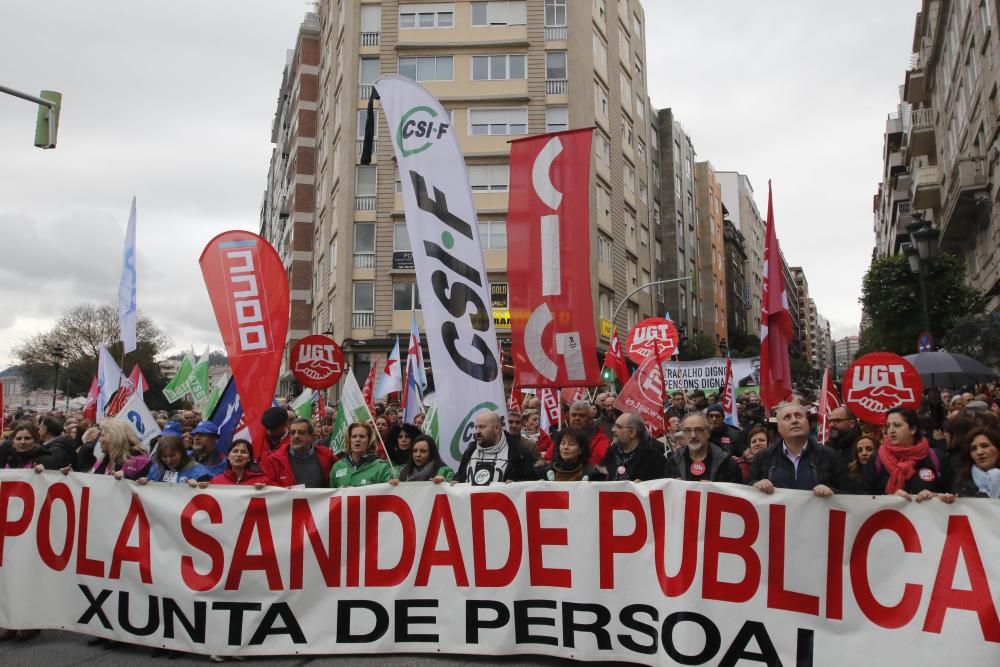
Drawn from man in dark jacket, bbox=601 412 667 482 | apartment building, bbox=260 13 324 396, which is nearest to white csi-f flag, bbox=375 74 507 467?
man in dark jacket, bbox=601 412 667 482

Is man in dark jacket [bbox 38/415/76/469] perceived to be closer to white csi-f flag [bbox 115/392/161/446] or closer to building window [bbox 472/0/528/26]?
white csi-f flag [bbox 115/392/161/446]

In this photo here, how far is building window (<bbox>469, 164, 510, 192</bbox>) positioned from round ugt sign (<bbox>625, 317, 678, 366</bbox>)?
2092 centimetres

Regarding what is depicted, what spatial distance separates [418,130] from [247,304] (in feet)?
6.98

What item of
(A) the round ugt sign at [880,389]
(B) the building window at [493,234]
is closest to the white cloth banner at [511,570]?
(A) the round ugt sign at [880,389]

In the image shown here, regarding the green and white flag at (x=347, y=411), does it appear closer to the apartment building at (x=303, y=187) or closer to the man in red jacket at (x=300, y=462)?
the man in red jacket at (x=300, y=462)

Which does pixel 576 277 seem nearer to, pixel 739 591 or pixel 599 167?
pixel 739 591

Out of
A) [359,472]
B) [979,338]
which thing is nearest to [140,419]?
[359,472]

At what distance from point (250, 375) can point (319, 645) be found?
2.54m

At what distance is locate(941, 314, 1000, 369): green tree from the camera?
55.9 ft

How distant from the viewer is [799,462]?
4.92 m

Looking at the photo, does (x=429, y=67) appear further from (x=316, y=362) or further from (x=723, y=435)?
(x=723, y=435)

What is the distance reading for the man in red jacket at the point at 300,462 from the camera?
20.0 feet

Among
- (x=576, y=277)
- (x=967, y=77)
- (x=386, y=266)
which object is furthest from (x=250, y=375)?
(x=967, y=77)

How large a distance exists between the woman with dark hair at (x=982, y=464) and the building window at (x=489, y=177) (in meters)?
29.6
